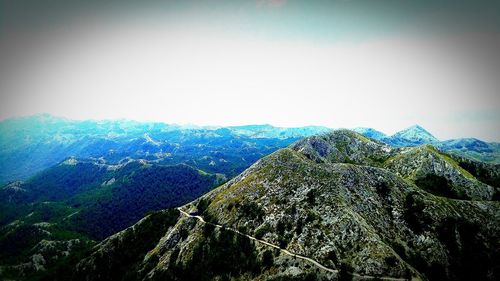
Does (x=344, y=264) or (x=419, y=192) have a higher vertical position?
(x=419, y=192)

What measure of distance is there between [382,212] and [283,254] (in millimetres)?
64835

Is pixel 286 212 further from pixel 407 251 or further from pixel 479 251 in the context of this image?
pixel 479 251

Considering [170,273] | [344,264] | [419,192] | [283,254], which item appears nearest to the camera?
[344,264]

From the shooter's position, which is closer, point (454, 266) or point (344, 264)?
point (344, 264)

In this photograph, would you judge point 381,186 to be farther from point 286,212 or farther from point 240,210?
point 240,210

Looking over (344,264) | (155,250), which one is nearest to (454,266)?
(344,264)

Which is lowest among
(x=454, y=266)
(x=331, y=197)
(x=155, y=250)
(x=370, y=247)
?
(x=155, y=250)

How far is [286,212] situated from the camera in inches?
6978

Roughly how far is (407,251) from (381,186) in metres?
45.7

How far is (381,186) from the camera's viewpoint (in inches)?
7594

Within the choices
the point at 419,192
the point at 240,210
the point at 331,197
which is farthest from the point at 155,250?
the point at 419,192

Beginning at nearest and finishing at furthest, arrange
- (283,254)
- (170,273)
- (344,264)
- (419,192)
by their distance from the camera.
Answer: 1. (344,264)
2. (283,254)
3. (170,273)
4. (419,192)

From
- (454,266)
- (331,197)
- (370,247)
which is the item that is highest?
(331,197)

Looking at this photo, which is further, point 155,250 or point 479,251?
point 155,250
